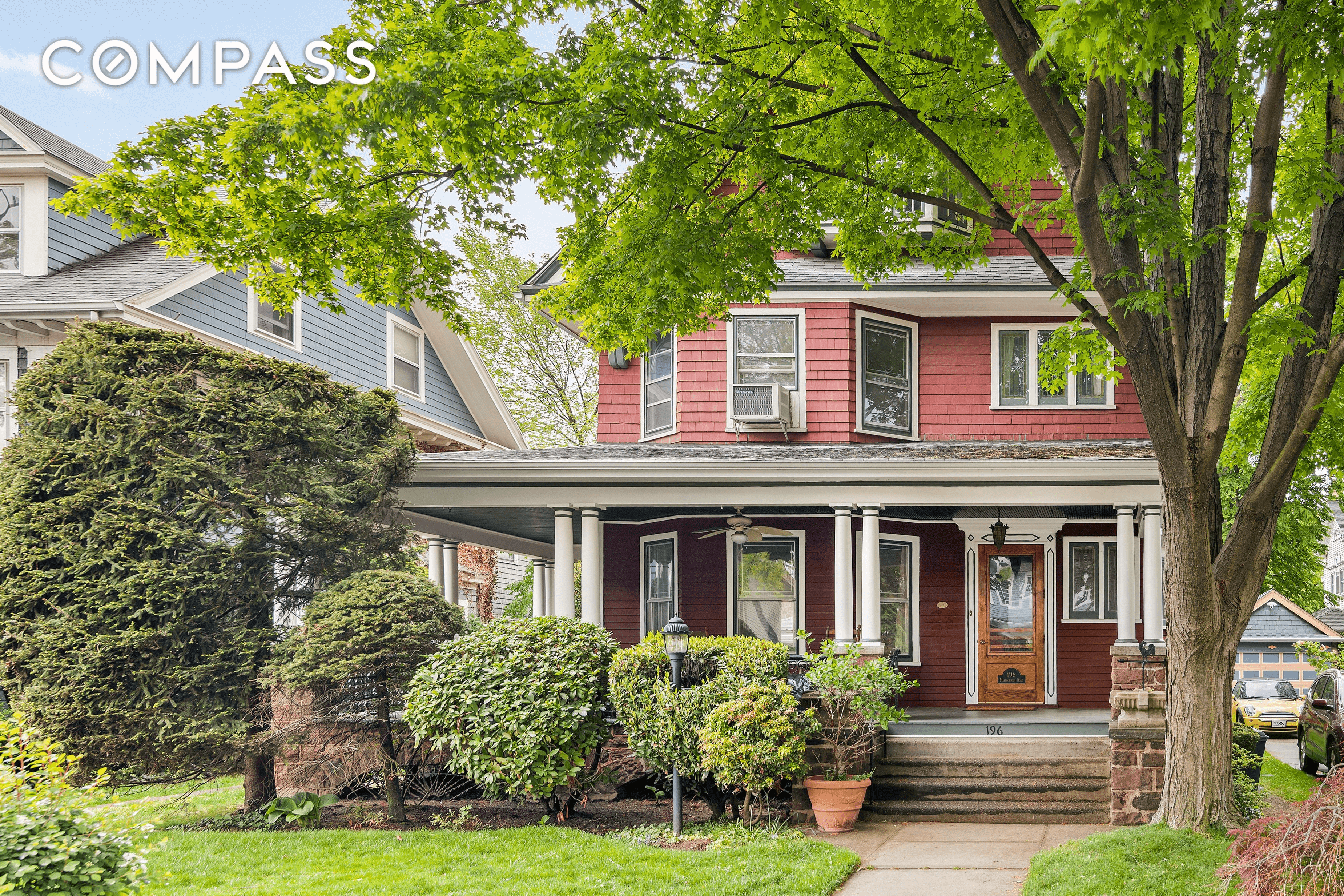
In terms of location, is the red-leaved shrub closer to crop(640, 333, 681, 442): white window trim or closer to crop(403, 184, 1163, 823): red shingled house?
crop(403, 184, 1163, 823): red shingled house

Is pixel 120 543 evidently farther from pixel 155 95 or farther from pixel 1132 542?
pixel 1132 542

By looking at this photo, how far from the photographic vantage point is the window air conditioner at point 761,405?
12.8 meters

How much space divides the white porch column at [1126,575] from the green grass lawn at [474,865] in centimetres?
571

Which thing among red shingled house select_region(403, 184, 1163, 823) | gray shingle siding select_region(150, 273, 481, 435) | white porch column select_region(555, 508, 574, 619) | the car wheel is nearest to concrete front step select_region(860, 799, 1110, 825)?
red shingled house select_region(403, 184, 1163, 823)

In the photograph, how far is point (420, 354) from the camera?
18.8m

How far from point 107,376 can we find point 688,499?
5784 mm

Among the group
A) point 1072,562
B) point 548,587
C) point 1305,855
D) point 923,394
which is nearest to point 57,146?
point 548,587

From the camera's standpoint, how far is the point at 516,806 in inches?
359

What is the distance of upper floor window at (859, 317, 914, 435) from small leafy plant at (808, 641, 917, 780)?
4905 mm

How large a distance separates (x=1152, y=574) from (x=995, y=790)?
11.3ft

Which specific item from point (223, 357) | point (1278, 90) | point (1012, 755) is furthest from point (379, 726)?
point (1278, 90)

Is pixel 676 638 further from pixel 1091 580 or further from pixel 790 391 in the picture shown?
pixel 1091 580

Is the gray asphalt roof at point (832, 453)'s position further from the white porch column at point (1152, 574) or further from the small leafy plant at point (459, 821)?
the small leafy plant at point (459, 821)

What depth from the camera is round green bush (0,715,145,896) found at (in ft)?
14.0
